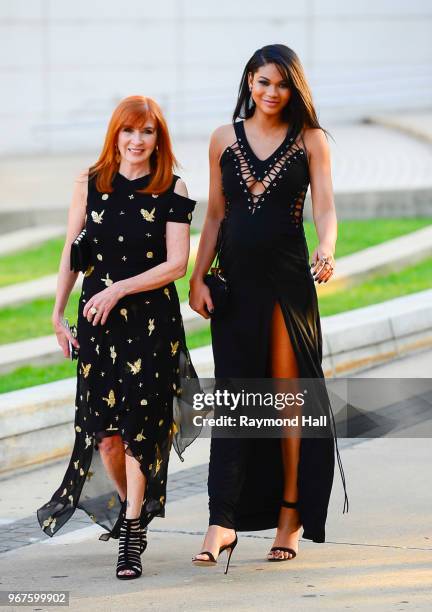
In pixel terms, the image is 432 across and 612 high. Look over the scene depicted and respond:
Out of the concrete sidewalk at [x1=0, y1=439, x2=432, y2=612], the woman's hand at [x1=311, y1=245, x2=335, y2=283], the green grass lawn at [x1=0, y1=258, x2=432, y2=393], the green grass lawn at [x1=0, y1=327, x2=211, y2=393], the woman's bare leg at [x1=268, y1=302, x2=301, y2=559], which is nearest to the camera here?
the concrete sidewalk at [x1=0, y1=439, x2=432, y2=612]

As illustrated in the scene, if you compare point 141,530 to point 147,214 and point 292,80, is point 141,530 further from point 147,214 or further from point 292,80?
point 292,80

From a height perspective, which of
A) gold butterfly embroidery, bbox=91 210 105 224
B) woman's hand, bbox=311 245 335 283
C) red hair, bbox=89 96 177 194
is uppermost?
→ red hair, bbox=89 96 177 194

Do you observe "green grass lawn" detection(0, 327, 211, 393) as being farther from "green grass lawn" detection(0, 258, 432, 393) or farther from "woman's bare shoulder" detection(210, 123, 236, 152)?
"woman's bare shoulder" detection(210, 123, 236, 152)

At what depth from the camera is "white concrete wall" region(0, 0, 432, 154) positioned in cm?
2655

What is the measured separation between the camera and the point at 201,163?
22.2 meters

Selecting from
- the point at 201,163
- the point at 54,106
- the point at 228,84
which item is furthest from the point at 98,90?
the point at 201,163

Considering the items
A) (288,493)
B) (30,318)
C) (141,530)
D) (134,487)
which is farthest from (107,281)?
(30,318)

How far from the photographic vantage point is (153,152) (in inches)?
188

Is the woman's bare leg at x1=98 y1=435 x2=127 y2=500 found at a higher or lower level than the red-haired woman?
lower

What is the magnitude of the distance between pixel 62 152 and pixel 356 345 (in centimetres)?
1844

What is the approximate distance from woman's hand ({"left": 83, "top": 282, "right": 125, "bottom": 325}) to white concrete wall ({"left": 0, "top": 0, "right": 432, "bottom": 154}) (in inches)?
873

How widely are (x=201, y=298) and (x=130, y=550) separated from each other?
0.96 m

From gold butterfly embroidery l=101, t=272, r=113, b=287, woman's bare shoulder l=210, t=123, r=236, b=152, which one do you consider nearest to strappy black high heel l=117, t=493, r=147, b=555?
gold butterfly embroidery l=101, t=272, r=113, b=287

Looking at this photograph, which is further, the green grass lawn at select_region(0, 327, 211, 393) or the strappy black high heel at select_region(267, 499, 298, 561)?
the green grass lawn at select_region(0, 327, 211, 393)
